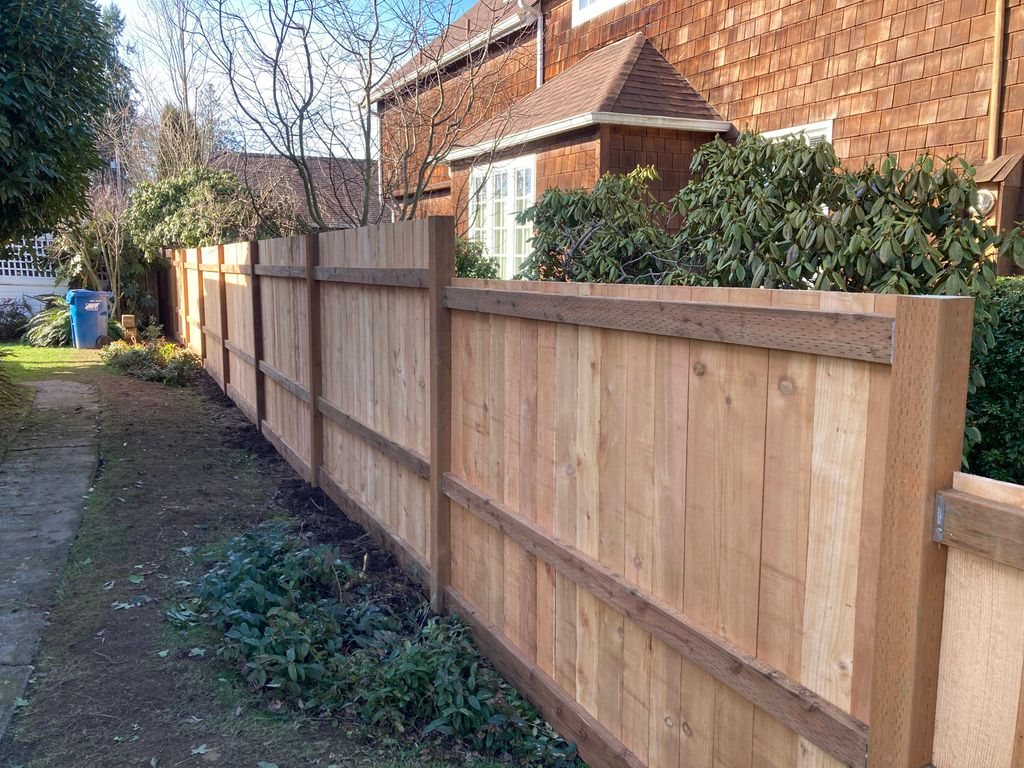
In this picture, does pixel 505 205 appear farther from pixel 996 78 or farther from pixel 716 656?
pixel 716 656

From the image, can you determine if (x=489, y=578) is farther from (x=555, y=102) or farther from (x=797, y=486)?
(x=555, y=102)

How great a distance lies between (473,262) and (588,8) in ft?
13.6

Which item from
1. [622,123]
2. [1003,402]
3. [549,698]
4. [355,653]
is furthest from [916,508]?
[622,123]

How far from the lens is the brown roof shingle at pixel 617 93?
9117 mm

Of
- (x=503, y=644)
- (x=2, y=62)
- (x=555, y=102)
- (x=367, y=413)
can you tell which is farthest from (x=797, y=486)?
(x=555, y=102)

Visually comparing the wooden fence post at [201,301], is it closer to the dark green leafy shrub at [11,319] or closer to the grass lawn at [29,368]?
the grass lawn at [29,368]

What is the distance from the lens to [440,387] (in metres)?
4.10

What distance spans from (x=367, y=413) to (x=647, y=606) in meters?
3.07

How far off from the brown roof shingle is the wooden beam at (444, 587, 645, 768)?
6.39 m

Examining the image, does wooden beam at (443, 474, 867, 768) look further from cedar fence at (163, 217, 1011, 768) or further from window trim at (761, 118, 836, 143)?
window trim at (761, 118, 836, 143)

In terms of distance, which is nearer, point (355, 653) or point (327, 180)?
point (355, 653)

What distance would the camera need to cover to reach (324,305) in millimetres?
6234

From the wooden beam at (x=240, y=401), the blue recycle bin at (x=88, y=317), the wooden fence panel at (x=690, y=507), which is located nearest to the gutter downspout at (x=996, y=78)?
the wooden fence panel at (x=690, y=507)

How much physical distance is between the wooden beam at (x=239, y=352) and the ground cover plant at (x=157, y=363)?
2.16m
